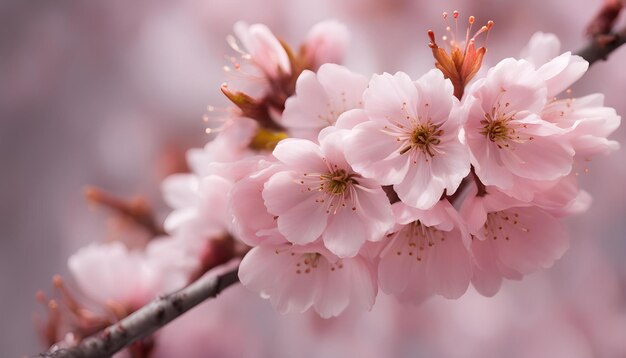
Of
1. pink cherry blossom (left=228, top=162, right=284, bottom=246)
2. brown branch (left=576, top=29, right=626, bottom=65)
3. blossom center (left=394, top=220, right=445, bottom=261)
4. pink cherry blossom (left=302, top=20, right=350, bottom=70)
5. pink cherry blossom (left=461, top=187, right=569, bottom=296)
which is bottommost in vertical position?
pink cherry blossom (left=461, top=187, right=569, bottom=296)

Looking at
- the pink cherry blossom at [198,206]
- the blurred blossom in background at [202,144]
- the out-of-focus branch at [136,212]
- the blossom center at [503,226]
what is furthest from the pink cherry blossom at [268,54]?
the blurred blossom in background at [202,144]

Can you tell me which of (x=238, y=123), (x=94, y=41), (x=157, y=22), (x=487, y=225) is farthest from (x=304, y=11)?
(x=487, y=225)

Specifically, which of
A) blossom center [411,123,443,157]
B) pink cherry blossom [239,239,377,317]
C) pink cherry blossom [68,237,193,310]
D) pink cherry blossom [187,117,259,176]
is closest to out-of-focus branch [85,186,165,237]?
pink cherry blossom [68,237,193,310]

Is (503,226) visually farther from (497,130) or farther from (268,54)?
(268,54)

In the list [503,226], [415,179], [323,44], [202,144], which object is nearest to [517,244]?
[503,226]

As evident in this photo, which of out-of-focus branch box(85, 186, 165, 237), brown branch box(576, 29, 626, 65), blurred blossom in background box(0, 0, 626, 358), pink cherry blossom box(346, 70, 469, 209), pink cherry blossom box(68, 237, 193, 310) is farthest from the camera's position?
blurred blossom in background box(0, 0, 626, 358)

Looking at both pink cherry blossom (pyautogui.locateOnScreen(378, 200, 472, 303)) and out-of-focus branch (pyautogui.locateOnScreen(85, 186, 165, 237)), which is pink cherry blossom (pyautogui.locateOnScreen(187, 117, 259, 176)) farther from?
out-of-focus branch (pyautogui.locateOnScreen(85, 186, 165, 237))

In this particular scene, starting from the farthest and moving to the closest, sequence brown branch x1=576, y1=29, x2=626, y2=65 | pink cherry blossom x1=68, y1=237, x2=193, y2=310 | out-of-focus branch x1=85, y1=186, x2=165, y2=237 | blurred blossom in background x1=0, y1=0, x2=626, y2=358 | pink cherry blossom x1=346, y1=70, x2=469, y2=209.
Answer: blurred blossom in background x1=0, y1=0, x2=626, y2=358 → out-of-focus branch x1=85, y1=186, x2=165, y2=237 → pink cherry blossom x1=68, y1=237, x2=193, y2=310 → brown branch x1=576, y1=29, x2=626, y2=65 → pink cherry blossom x1=346, y1=70, x2=469, y2=209

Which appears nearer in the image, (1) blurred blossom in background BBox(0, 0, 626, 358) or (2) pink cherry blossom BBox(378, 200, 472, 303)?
(2) pink cherry blossom BBox(378, 200, 472, 303)

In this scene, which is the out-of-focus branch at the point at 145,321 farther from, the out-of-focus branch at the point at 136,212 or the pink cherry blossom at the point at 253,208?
the out-of-focus branch at the point at 136,212
